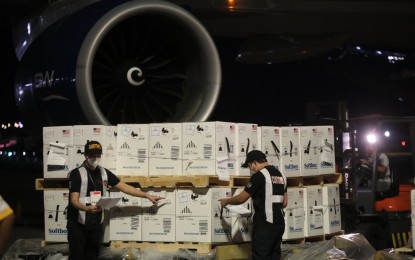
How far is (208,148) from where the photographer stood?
280 inches

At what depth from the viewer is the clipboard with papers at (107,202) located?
6543mm

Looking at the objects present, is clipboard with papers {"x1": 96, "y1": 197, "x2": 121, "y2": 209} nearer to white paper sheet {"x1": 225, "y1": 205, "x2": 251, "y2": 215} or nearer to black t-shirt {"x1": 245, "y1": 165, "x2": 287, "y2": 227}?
white paper sheet {"x1": 225, "y1": 205, "x2": 251, "y2": 215}

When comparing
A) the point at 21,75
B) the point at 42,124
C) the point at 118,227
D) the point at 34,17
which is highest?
the point at 34,17

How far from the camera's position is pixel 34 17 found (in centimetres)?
918

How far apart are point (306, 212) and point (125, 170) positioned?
1.90 meters

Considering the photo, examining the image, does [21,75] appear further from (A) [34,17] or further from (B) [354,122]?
(B) [354,122]

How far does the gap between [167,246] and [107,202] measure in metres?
0.83

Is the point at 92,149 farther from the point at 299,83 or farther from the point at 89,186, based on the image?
the point at 299,83

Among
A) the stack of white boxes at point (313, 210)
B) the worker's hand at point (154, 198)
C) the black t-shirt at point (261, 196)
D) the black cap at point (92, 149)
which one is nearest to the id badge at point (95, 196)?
the black cap at point (92, 149)

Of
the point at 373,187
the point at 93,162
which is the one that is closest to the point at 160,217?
the point at 93,162

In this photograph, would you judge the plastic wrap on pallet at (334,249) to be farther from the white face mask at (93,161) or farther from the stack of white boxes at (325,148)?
the white face mask at (93,161)

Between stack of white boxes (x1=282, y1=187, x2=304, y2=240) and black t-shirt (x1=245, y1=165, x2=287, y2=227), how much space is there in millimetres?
809

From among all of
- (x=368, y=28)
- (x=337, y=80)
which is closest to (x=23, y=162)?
(x=337, y=80)

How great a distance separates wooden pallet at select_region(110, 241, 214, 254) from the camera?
699cm
